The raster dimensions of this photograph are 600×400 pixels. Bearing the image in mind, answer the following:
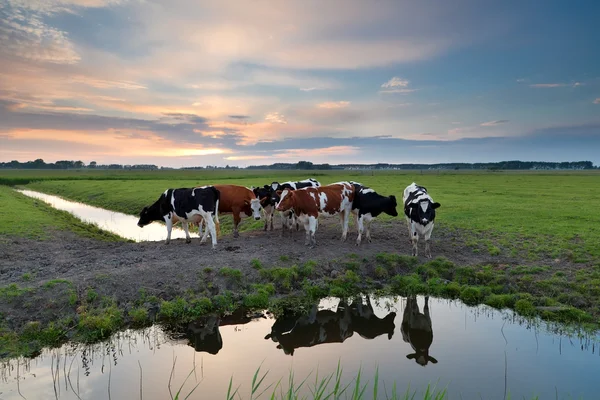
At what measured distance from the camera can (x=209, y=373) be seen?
7141 millimetres

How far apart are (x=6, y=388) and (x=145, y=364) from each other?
2158 mm

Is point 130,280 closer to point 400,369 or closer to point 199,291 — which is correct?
point 199,291

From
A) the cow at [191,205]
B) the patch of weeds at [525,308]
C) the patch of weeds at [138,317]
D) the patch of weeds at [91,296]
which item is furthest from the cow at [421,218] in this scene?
the patch of weeds at [91,296]

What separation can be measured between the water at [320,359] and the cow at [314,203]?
5158 mm

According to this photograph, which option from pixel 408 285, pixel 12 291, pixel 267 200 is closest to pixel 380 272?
pixel 408 285

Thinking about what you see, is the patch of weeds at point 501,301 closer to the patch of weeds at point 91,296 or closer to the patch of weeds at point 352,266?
the patch of weeds at point 352,266

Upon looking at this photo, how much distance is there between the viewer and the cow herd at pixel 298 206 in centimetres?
1366

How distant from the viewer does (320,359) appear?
7.75m

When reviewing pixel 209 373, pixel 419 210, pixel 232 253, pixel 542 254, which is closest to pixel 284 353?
pixel 209 373

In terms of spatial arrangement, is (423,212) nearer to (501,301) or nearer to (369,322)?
(501,301)

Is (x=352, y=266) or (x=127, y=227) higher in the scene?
(x=352, y=266)

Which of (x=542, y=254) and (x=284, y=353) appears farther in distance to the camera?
(x=542, y=254)

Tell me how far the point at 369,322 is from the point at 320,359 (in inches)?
86.4

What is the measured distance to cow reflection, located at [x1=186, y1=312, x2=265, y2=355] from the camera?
26.9ft
